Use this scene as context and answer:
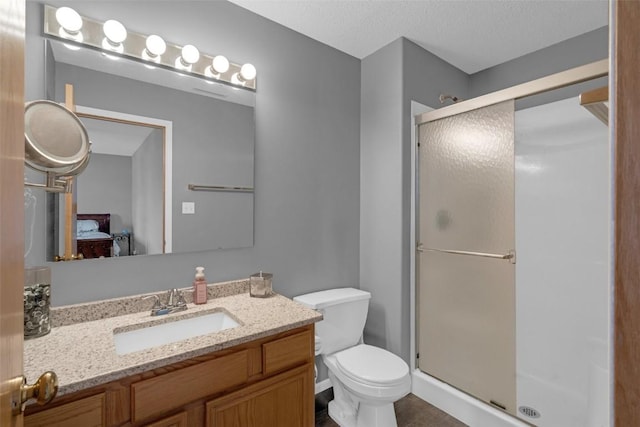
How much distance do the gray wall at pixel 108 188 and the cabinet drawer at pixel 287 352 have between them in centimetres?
91

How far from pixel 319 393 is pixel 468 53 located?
2785mm

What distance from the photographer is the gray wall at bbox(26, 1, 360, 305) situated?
1.42 m

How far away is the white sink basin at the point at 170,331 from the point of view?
51.0 inches

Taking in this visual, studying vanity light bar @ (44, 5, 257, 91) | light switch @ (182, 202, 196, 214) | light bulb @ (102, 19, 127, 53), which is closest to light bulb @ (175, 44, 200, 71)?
vanity light bar @ (44, 5, 257, 91)

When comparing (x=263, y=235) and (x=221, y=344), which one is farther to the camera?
(x=263, y=235)

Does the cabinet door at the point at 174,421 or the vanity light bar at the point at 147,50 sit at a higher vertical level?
the vanity light bar at the point at 147,50

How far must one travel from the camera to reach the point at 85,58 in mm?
1369

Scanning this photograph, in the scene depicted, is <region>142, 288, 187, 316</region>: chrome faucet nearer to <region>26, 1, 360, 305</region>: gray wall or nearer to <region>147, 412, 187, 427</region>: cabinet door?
<region>26, 1, 360, 305</region>: gray wall

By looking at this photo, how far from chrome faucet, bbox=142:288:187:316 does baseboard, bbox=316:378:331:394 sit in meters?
1.18

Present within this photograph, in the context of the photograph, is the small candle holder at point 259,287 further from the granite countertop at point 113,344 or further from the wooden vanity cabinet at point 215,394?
the wooden vanity cabinet at point 215,394

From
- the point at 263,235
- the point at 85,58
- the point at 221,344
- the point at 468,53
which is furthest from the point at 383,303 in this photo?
the point at 85,58

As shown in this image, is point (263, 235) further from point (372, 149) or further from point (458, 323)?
point (458, 323)

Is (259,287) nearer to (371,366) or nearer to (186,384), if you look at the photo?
(186,384)

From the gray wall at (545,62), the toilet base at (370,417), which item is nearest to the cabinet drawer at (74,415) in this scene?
the toilet base at (370,417)
